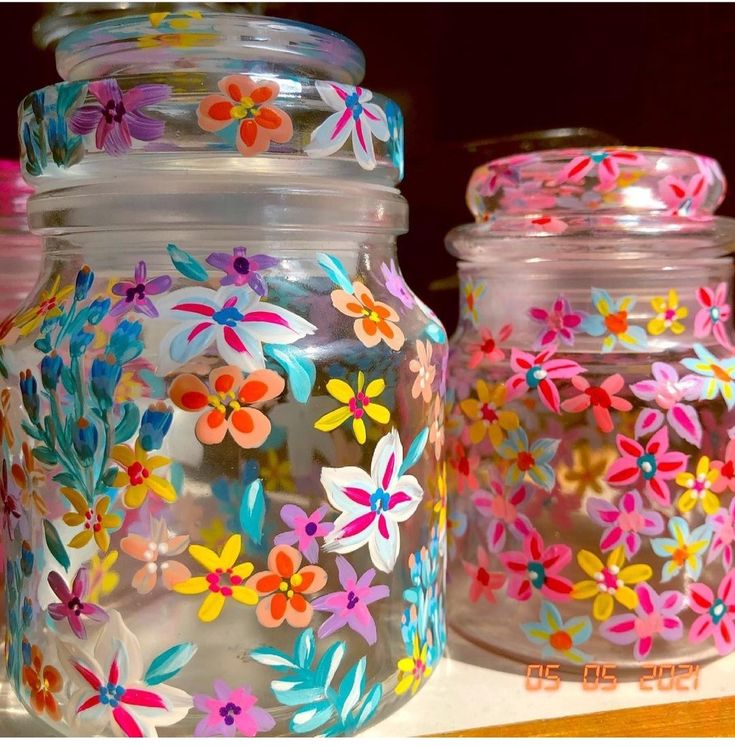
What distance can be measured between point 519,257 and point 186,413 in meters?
0.27

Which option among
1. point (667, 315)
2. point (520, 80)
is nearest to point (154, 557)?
point (667, 315)

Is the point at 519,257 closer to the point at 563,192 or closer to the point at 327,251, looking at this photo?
the point at 563,192

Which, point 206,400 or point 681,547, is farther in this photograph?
point 681,547

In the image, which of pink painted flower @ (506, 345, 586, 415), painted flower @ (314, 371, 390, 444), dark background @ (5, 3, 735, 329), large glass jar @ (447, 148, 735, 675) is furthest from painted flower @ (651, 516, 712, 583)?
dark background @ (5, 3, 735, 329)

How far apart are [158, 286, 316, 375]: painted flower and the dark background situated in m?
0.35

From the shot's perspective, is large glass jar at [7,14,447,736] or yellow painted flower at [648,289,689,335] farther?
yellow painted flower at [648,289,689,335]

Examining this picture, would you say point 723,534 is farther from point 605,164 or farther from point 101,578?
point 101,578

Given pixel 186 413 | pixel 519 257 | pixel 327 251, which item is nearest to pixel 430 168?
pixel 519 257

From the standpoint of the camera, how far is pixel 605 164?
551 millimetres

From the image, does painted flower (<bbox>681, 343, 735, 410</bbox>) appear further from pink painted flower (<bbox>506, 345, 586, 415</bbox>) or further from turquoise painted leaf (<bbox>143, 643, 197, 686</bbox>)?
turquoise painted leaf (<bbox>143, 643, 197, 686</bbox>)

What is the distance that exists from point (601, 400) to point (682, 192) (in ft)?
0.49

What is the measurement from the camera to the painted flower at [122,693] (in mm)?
424

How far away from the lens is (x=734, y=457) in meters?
0.55

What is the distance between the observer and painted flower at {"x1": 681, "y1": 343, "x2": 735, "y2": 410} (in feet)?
1.77
